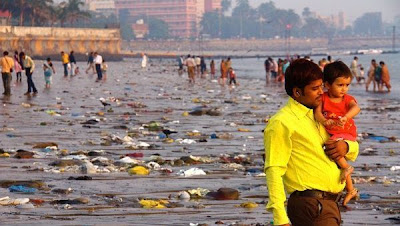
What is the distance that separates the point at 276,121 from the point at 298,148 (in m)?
0.20

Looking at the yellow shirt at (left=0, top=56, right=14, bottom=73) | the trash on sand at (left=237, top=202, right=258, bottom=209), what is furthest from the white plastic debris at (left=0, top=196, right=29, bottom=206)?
the yellow shirt at (left=0, top=56, right=14, bottom=73)

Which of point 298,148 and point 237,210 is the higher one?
point 298,148

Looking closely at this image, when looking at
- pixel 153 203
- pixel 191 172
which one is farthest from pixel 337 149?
pixel 191 172

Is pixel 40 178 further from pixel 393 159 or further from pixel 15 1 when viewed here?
pixel 15 1

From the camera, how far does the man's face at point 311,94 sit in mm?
5691

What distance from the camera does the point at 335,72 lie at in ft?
19.5

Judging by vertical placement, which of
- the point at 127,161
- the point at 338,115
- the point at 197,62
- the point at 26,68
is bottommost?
the point at 197,62

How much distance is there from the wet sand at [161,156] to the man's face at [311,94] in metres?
3.48

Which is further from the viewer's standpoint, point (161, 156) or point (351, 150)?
point (161, 156)

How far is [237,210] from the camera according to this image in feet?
32.6

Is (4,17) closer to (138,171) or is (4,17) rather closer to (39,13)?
(39,13)

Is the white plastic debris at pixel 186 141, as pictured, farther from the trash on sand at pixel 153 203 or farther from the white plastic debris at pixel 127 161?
the trash on sand at pixel 153 203

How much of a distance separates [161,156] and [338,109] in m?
9.00

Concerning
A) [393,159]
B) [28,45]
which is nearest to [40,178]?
[393,159]
